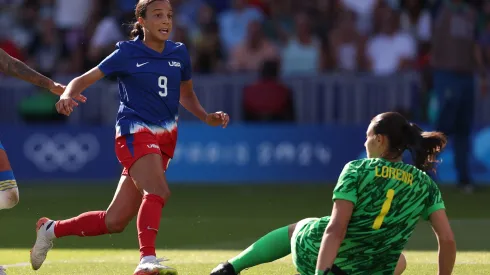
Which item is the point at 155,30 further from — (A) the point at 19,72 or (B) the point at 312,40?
(B) the point at 312,40

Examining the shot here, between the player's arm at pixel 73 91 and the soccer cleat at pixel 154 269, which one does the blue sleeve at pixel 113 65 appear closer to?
the player's arm at pixel 73 91

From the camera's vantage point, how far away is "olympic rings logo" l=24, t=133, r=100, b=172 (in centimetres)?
1809

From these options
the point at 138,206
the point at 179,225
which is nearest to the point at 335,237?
the point at 138,206

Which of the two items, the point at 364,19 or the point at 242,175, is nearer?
the point at 242,175

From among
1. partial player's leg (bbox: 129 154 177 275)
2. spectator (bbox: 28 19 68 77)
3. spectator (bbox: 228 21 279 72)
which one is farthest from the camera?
spectator (bbox: 28 19 68 77)

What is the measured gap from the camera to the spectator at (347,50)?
18.7 metres

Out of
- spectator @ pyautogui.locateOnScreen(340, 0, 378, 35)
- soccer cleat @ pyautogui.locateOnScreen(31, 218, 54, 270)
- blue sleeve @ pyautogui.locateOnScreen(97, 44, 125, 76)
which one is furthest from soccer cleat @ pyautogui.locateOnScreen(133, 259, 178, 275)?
spectator @ pyautogui.locateOnScreen(340, 0, 378, 35)

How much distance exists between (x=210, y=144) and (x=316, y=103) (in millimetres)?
1798

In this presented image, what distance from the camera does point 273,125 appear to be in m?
18.0

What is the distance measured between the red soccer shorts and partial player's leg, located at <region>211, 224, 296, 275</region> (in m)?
1.16

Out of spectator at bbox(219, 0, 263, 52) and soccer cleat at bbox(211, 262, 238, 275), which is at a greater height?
spectator at bbox(219, 0, 263, 52)

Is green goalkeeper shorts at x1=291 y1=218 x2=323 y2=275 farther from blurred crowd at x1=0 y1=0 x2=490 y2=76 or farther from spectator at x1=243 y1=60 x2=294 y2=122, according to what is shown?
blurred crowd at x1=0 y1=0 x2=490 y2=76

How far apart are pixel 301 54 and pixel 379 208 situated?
41.1 ft

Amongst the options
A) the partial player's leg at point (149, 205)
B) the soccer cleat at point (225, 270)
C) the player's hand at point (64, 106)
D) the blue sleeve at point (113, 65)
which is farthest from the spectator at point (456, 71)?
the soccer cleat at point (225, 270)
